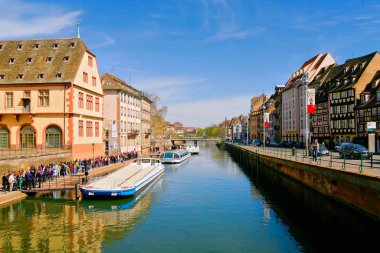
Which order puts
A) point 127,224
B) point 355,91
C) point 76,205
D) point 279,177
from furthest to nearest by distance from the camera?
point 355,91
point 279,177
point 76,205
point 127,224

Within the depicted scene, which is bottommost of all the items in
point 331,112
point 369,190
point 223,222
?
point 223,222

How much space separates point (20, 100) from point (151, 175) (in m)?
18.3

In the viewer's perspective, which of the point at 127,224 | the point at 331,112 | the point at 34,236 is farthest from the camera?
the point at 331,112

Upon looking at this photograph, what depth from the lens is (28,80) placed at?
43125 mm

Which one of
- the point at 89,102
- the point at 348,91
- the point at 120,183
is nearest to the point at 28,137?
the point at 89,102

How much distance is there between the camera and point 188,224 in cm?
2105

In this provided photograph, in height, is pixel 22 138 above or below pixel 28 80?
below

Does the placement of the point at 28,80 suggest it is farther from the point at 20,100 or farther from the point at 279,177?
the point at 279,177

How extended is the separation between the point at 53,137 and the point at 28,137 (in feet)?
9.96

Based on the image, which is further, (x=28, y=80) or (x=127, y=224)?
(x=28, y=80)

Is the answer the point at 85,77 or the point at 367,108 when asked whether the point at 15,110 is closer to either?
the point at 85,77

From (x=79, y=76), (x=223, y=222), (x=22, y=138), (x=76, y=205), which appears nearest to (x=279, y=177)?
(x=223, y=222)

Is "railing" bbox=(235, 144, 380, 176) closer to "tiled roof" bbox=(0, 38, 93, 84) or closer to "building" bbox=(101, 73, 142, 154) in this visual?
"tiled roof" bbox=(0, 38, 93, 84)

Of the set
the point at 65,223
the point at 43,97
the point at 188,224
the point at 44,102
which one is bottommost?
the point at 188,224
